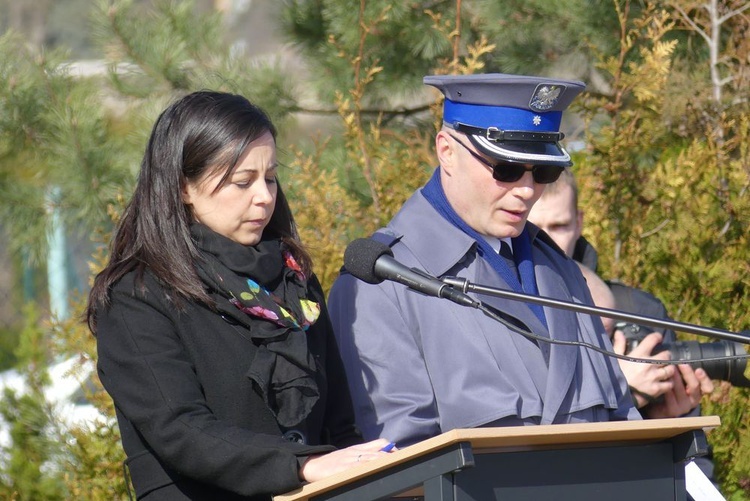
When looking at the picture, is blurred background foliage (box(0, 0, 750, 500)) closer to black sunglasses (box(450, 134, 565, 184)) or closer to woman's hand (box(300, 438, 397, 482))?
black sunglasses (box(450, 134, 565, 184))

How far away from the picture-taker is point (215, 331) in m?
2.34

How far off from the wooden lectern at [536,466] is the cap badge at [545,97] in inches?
39.2

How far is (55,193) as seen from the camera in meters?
5.34

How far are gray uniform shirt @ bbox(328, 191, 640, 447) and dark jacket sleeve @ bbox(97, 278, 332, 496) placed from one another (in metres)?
0.46

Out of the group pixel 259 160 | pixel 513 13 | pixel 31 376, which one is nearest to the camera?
pixel 259 160

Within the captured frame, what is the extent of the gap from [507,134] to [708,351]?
991mm

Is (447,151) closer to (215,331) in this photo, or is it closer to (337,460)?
(215,331)

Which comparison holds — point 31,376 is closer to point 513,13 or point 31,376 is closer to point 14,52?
point 14,52

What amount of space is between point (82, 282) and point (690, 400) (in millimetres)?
5074

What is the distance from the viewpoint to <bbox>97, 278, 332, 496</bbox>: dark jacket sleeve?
83.3 inches

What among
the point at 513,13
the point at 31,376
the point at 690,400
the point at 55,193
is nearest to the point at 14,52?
the point at 55,193

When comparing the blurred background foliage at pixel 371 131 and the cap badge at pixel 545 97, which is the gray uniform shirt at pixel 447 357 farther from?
the blurred background foliage at pixel 371 131

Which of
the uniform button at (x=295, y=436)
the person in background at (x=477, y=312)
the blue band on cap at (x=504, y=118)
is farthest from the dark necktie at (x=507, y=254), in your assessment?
the uniform button at (x=295, y=436)

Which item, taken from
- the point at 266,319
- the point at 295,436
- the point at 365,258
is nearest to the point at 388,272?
the point at 365,258
